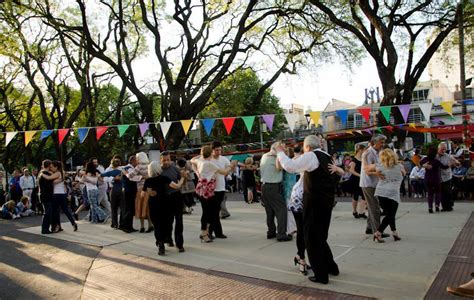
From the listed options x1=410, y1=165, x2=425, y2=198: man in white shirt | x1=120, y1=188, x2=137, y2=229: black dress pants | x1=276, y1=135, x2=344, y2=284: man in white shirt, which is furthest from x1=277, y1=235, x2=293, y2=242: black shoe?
x1=410, y1=165, x2=425, y2=198: man in white shirt

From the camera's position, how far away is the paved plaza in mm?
4531

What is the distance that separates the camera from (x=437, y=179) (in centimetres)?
923

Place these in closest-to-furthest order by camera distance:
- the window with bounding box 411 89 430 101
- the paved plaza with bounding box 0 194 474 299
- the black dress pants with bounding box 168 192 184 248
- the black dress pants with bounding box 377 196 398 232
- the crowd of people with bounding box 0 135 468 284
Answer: the paved plaza with bounding box 0 194 474 299
the crowd of people with bounding box 0 135 468 284
the black dress pants with bounding box 377 196 398 232
the black dress pants with bounding box 168 192 184 248
the window with bounding box 411 89 430 101

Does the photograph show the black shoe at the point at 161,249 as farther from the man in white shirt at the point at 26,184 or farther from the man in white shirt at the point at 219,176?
the man in white shirt at the point at 26,184

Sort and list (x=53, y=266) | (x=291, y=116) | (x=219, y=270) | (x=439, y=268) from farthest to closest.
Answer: (x=291, y=116)
(x=53, y=266)
(x=219, y=270)
(x=439, y=268)

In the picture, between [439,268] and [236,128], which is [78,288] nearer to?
[439,268]

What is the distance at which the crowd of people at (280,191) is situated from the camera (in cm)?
469

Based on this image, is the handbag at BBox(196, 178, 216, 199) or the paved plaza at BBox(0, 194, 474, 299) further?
the handbag at BBox(196, 178, 216, 199)

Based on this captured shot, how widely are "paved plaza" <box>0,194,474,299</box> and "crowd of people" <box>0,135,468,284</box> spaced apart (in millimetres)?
270

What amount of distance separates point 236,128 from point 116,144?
486 inches

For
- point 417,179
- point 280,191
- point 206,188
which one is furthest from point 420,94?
point 206,188

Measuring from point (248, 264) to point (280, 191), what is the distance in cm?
173

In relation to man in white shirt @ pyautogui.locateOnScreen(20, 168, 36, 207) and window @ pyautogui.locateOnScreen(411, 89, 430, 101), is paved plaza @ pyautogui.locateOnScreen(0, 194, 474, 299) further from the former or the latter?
window @ pyautogui.locateOnScreen(411, 89, 430, 101)

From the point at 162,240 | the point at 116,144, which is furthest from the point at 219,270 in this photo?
the point at 116,144
